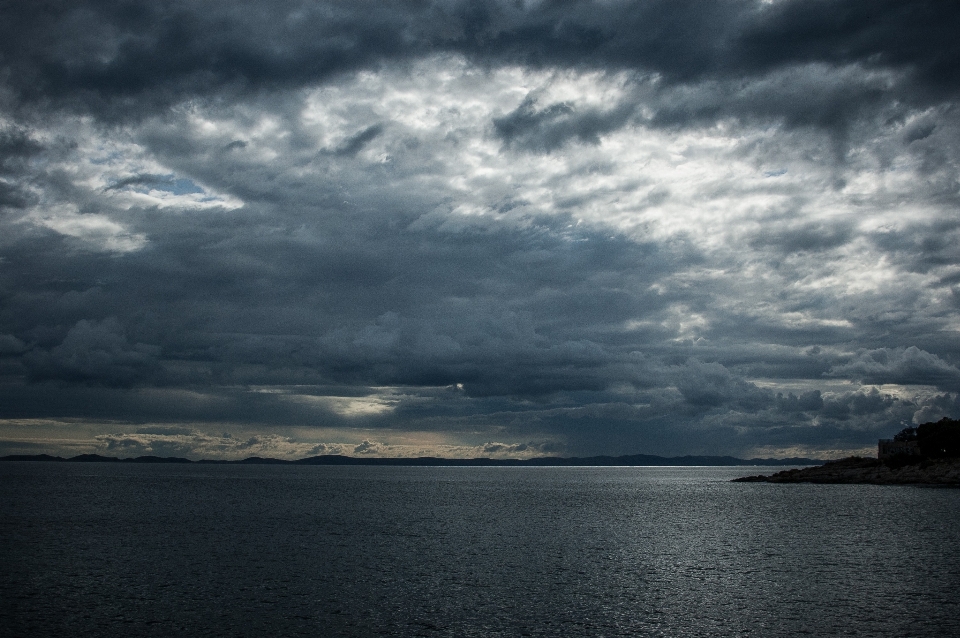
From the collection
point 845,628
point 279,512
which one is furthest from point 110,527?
point 845,628

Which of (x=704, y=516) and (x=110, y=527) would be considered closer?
(x=110, y=527)

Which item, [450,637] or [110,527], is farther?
[110,527]

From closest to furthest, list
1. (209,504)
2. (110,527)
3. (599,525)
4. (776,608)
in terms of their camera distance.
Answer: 1. (776,608)
2. (110,527)
3. (599,525)
4. (209,504)

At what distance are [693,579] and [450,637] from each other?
25549 mm

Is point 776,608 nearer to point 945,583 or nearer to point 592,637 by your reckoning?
point 592,637

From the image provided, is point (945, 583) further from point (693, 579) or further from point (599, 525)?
point (599, 525)

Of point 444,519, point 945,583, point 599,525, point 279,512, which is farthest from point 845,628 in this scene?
point 279,512

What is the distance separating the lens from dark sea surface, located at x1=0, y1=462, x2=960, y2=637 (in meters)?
41.0

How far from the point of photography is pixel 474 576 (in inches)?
2205

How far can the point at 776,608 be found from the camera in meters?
45.3

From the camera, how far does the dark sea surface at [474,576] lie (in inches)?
1615

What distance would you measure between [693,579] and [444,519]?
55688mm

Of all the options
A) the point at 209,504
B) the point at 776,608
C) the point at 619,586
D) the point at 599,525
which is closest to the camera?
the point at 776,608

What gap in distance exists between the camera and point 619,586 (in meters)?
52.7
